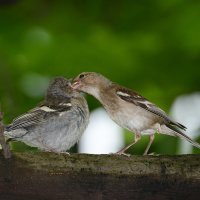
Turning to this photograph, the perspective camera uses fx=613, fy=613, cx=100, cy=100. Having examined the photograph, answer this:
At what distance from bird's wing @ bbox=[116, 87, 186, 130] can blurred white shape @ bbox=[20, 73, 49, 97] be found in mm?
787

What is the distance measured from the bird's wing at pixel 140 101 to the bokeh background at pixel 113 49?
3.1 inches

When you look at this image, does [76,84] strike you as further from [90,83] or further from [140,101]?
[140,101]

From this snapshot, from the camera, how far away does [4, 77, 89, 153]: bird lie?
5238 mm

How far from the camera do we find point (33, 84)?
6.00 m

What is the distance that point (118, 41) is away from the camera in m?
5.76

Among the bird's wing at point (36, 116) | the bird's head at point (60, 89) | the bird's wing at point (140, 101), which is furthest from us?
the bird's head at point (60, 89)

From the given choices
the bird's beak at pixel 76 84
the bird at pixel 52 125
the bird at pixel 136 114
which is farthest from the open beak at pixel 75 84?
the bird at pixel 52 125

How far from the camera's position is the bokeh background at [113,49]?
5.60m

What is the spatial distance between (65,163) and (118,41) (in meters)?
2.19

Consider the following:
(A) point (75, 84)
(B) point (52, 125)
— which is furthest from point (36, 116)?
(A) point (75, 84)

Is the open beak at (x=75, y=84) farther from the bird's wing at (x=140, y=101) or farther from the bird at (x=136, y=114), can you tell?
the bird's wing at (x=140, y=101)

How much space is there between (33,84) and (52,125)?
24.5 inches

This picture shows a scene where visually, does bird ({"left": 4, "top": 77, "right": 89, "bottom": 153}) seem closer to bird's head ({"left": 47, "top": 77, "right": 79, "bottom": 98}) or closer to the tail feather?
bird's head ({"left": 47, "top": 77, "right": 79, "bottom": 98})

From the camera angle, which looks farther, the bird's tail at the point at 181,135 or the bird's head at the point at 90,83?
the bird's head at the point at 90,83
